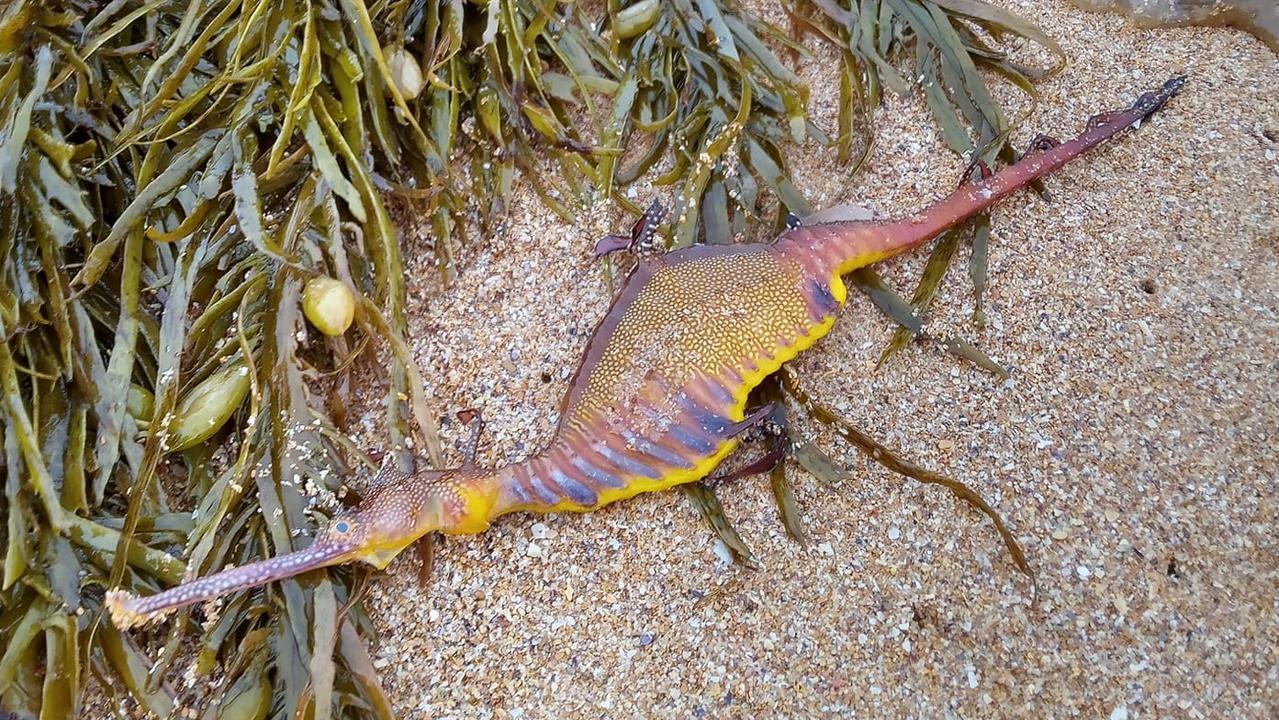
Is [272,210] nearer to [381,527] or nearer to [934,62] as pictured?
[381,527]

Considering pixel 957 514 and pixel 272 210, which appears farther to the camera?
pixel 272 210

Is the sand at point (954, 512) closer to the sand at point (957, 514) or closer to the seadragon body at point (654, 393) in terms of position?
the sand at point (957, 514)

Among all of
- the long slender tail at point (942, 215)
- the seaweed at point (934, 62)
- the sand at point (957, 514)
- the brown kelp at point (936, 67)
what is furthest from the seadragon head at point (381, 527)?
the seaweed at point (934, 62)

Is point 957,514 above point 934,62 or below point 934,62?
below

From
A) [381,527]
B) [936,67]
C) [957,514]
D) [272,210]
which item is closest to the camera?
[381,527]

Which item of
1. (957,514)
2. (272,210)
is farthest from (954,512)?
(272,210)

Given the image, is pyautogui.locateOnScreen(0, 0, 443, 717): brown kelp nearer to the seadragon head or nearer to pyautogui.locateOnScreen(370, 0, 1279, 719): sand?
the seadragon head

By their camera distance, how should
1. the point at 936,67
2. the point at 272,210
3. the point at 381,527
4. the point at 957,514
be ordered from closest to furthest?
the point at 381,527 → the point at 957,514 → the point at 272,210 → the point at 936,67
